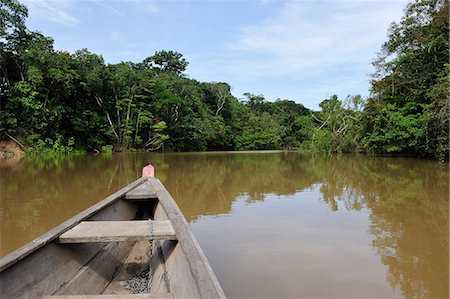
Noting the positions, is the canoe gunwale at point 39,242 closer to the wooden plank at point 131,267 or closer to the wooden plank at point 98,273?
the wooden plank at point 98,273

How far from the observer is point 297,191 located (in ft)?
24.6

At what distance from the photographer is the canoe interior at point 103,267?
1591 millimetres

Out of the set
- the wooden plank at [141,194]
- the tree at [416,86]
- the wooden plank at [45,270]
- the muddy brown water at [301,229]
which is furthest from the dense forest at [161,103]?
the wooden plank at [45,270]

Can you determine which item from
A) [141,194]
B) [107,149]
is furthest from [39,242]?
[107,149]

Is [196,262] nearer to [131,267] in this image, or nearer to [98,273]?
[98,273]

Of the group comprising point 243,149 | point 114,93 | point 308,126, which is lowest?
point 243,149

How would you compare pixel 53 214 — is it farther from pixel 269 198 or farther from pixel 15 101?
pixel 15 101

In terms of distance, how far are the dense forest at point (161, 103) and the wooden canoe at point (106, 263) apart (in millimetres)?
12739

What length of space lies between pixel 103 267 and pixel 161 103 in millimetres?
22141

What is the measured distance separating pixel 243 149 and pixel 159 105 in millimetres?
13922

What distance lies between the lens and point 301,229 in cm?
427

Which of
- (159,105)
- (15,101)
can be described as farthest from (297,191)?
(159,105)

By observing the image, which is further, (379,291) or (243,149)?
(243,149)

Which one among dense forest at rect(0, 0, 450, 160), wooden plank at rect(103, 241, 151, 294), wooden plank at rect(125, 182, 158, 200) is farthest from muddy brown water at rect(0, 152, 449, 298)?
dense forest at rect(0, 0, 450, 160)
